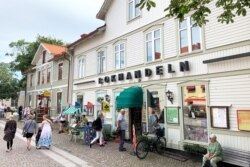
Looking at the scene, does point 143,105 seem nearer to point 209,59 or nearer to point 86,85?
point 209,59

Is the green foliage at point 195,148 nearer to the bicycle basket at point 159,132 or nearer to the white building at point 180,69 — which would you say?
the white building at point 180,69

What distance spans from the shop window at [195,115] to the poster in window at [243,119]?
5.45 ft

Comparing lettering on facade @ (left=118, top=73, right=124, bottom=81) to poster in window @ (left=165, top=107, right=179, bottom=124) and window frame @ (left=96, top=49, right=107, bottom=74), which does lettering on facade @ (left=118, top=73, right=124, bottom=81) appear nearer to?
window frame @ (left=96, top=49, right=107, bottom=74)

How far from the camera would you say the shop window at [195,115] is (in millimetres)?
11369

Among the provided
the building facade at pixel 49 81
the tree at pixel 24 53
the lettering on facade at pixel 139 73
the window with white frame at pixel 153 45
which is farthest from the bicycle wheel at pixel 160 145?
the tree at pixel 24 53

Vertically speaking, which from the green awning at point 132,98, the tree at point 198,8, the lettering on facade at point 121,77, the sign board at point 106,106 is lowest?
the sign board at point 106,106

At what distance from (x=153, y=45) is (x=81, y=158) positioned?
683 centimetres

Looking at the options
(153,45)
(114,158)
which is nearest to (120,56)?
(153,45)

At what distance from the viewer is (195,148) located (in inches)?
428

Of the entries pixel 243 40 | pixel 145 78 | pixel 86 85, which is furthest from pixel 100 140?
pixel 243 40

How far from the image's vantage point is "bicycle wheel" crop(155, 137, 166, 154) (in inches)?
491

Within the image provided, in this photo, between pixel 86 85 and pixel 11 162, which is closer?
pixel 11 162

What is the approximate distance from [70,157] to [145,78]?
5699 mm

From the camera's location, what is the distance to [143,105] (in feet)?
47.9
